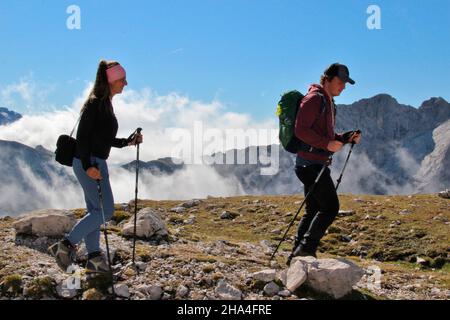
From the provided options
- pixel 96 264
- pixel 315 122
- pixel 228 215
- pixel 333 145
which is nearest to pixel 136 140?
pixel 96 264

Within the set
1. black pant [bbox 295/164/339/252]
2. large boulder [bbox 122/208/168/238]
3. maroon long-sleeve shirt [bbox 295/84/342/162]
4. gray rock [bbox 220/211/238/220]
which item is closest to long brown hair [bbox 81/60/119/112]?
maroon long-sleeve shirt [bbox 295/84/342/162]

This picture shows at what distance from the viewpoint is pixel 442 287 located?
13141 millimetres

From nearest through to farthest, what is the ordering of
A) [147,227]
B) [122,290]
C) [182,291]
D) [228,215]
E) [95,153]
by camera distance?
[122,290] < [95,153] < [182,291] < [147,227] < [228,215]

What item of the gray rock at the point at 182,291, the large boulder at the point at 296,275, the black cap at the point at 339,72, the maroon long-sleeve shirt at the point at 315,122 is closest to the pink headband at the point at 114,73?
the maroon long-sleeve shirt at the point at 315,122

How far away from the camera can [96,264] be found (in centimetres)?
1005

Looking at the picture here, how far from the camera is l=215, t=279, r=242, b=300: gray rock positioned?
31.9 feet

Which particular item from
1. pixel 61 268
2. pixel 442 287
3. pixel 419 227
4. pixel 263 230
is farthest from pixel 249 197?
pixel 61 268

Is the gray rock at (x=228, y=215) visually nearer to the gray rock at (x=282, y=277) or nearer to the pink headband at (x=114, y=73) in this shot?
the gray rock at (x=282, y=277)

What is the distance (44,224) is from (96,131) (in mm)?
5807

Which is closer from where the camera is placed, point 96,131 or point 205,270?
point 96,131

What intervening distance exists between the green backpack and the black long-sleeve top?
12.3ft

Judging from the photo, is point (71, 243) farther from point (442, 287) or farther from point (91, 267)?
point (442, 287)

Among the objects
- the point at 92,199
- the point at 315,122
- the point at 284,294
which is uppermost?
the point at 315,122

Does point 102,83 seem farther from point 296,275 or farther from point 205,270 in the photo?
point 296,275
